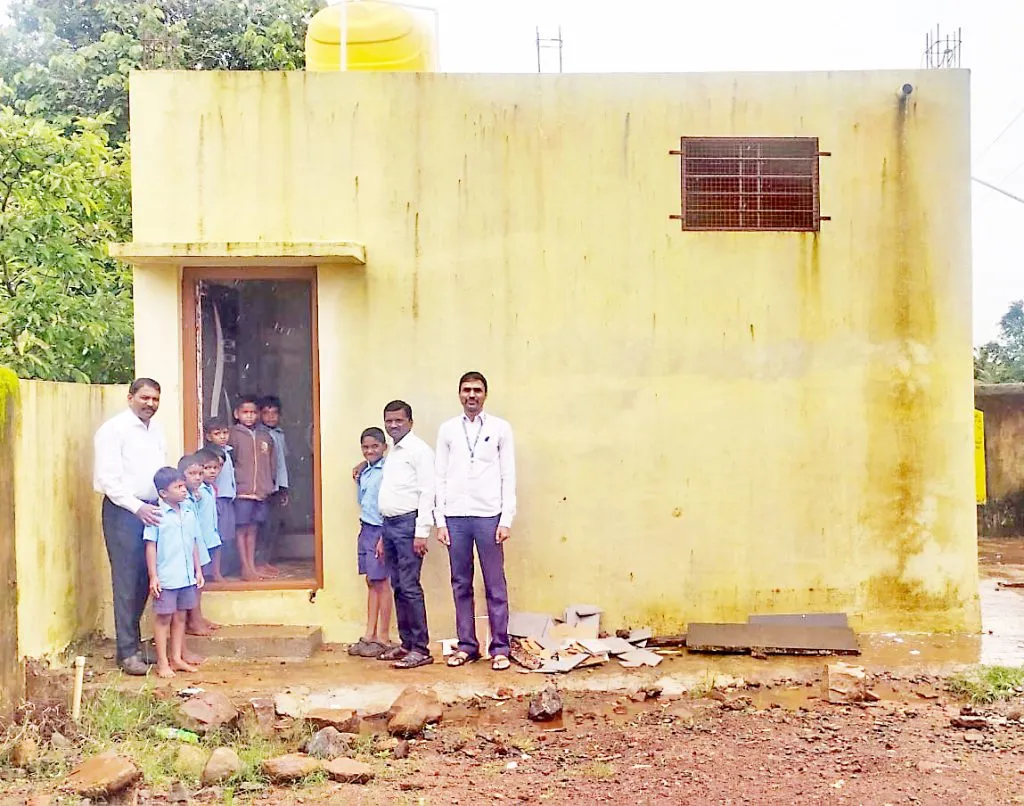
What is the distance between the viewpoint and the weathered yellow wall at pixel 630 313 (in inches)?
284

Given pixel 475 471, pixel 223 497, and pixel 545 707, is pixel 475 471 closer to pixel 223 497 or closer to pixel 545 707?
pixel 545 707

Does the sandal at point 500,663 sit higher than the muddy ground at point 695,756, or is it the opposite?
the sandal at point 500,663

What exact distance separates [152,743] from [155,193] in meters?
3.64

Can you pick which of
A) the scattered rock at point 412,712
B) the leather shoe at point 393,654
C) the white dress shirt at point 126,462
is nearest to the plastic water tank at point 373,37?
the white dress shirt at point 126,462

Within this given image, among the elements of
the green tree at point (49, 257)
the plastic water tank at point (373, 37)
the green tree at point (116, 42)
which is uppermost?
the green tree at point (116, 42)

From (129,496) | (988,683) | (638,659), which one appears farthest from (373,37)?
(988,683)

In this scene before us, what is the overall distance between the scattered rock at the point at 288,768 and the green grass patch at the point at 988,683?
353 cm

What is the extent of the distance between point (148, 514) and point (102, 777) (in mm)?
2016

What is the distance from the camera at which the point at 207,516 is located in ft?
22.8

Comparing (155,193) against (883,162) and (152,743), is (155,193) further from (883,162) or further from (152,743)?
(883,162)

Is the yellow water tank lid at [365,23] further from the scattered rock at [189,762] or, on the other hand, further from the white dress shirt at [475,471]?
the scattered rock at [189,762]

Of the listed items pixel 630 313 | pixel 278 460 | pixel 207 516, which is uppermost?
pixel 630 313

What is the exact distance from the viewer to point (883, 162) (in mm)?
7355

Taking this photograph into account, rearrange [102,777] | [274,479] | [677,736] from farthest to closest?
1. [274,479]
2. [677,736]
3. [102,777]
